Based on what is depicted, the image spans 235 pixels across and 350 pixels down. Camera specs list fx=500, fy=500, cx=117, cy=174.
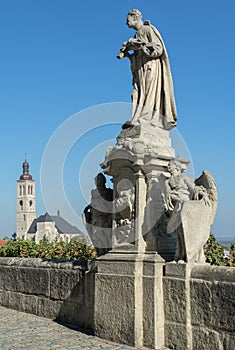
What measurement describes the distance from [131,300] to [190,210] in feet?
4.75

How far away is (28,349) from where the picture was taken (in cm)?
629

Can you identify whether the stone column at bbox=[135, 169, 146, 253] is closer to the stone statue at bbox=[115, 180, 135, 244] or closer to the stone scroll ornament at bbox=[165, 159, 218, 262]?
the stone statue at bbox=[115, 180, 135, 244]

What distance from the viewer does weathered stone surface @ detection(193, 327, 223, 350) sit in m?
5.53

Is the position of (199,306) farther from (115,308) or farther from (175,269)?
(115,308)

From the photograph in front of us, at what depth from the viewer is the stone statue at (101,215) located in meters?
7.56

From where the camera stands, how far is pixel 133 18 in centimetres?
752

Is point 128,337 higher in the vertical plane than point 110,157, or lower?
lower

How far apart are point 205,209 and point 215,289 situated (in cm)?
101

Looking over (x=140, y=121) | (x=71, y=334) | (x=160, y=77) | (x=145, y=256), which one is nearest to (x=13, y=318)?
(x=71, y=334)

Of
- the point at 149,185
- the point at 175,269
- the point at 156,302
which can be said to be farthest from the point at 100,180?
the point at 156,302

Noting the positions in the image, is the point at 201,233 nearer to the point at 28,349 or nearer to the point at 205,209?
the point at 205,209

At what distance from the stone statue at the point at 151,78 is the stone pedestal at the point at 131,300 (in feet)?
6.62

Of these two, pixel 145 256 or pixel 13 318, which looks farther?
pixel 13 318

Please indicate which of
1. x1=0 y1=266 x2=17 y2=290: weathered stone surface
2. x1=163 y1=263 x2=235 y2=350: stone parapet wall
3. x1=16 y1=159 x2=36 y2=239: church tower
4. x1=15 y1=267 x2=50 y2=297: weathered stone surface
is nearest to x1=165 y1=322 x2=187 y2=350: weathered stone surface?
x1=163 y1=263 x2=235 y2=350: stone parapet wall
